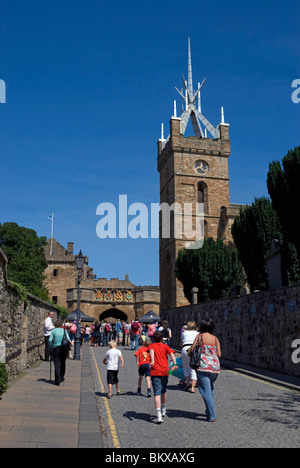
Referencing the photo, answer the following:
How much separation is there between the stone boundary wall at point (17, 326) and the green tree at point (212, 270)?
64.1 ft

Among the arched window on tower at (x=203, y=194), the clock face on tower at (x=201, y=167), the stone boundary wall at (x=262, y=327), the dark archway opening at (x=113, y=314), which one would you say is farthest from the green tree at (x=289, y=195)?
the dark archway opening at (x=113, y=314)

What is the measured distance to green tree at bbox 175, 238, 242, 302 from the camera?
115ft

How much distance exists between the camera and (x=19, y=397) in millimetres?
8859

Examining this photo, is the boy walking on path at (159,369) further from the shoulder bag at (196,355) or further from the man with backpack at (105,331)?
the man with backpack at (105,331)

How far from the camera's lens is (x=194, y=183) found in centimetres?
5106

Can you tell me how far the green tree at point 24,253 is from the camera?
Result: 49281mm

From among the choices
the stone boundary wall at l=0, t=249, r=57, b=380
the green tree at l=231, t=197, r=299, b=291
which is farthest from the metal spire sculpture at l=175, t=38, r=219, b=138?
the stone boundary wall at l=0, t=249, r=57, b=380

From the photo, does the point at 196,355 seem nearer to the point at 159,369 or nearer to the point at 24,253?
the point at 159,369

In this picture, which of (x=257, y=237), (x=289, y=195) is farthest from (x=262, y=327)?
(x=257, y=237)

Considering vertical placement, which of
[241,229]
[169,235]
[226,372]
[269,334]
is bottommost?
[226,372]

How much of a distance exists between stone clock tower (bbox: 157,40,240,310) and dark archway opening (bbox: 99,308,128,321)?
5.02 meters

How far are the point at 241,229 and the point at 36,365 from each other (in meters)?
16.0
